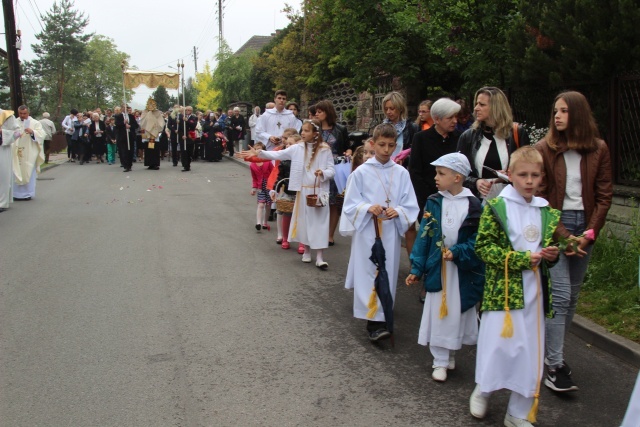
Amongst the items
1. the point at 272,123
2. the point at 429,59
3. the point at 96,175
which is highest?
the point at 429,59

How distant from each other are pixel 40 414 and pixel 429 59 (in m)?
11.5

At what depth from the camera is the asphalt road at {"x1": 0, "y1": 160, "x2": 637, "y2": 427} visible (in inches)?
170

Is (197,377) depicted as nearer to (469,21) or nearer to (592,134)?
(592,134)

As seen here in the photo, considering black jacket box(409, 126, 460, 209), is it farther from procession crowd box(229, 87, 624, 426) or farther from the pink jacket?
the pink jacket

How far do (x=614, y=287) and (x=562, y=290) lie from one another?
2400mm

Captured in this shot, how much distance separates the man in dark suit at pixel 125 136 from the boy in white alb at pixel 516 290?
2056cm

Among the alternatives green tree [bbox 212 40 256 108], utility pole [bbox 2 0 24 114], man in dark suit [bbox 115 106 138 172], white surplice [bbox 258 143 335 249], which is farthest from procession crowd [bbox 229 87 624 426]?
green tree [bbox 212 40 256 108]

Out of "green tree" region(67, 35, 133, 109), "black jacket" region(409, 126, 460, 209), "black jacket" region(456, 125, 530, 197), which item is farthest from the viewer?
"green tree" region(67, 35, 133, 109)

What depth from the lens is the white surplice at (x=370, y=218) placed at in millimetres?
5727

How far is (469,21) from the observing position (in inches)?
440

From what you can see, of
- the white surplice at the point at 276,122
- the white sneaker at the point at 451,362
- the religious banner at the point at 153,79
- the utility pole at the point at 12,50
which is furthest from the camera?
the religious banner at the point at 153,79

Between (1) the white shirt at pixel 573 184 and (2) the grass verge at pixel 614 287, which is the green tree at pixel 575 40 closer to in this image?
(2) the grass verge at pixel 614 287

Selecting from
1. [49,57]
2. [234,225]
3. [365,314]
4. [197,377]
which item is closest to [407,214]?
[365,314]

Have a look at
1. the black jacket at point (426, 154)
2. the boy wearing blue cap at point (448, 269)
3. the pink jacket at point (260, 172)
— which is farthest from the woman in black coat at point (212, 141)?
the boy wearing blue cap at point (448, 269)
